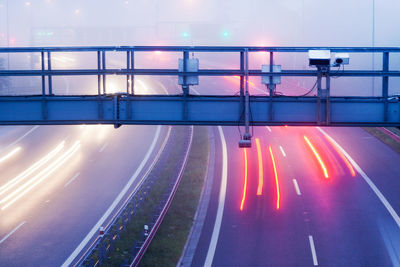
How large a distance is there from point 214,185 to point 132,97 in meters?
15.8

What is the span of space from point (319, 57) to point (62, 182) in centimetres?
2239

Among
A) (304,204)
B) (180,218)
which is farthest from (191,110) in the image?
(304,204)

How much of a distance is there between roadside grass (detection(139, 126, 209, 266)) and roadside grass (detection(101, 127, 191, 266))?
73cm

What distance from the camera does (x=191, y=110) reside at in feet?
57.4

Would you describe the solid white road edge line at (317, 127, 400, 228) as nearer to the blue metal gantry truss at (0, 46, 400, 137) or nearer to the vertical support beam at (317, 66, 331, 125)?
the blue metal gantry truss at (0, 46, 400, 137)

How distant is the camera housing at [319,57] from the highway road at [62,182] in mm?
12256

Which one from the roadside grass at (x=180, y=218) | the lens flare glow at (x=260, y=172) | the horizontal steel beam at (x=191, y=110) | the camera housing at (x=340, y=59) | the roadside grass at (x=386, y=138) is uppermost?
the camera housing at (x=340, y=59)

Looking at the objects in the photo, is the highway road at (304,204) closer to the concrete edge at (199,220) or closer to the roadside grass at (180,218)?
the concrete edge at (199,220)

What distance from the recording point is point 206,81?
7738 cm

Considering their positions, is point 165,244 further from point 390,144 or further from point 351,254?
point 390,144

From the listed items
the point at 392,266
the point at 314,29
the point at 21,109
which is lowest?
the point at 392,266

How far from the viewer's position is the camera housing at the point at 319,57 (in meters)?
16.6

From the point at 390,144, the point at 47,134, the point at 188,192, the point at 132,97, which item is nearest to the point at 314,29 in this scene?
the point at 390,144

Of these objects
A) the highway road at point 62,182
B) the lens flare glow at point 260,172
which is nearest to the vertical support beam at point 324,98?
the highway road at point 62,182
